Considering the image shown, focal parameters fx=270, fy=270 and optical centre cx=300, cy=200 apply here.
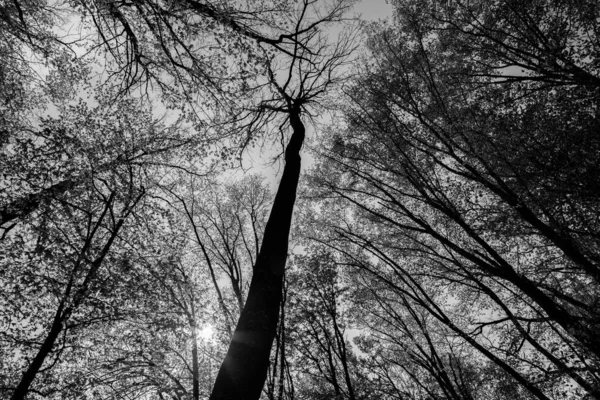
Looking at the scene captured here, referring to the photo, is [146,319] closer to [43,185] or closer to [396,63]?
[43,185]

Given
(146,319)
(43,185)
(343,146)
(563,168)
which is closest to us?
(563,168)

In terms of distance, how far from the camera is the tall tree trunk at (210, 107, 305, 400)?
1.79 metres

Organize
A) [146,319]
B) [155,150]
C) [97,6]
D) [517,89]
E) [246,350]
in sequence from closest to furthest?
[246,350]
[97,6]
[517,89]
[146,319]
[155,150]

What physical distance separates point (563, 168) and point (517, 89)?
268 centimetres

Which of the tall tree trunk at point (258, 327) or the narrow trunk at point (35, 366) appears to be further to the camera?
the narrow trunk at point (35, 366)

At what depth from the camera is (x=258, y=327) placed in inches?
82.4

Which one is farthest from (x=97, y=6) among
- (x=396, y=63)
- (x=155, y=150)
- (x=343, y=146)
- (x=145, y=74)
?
(x=396, y=63)

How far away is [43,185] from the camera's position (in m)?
6.91

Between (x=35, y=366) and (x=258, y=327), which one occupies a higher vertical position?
(x=258, y=327)

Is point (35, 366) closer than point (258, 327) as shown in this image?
No

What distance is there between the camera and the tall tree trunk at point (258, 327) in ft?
5.88

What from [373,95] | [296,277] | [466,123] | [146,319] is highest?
[373,95]

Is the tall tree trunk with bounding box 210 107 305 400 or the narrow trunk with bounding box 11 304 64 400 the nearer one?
the tall tree trunk with bounding box 210 107 305 400

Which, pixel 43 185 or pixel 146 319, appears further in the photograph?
pixel 146 319
